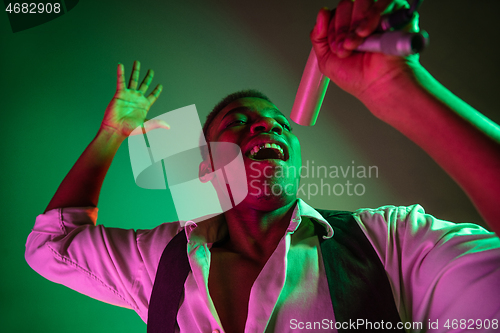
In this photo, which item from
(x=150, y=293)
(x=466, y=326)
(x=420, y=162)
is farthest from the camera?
(x=420, y=162)

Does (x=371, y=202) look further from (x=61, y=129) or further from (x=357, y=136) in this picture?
(x=61, y=129)

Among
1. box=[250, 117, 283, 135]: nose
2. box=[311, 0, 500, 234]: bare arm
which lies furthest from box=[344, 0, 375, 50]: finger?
box=[250, 117, 283, 135]: nose

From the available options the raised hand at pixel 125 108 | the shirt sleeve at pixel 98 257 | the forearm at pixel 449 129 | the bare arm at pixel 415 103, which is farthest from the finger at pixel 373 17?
the raised hand at pixel 125 108

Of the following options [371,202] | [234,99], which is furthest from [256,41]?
[371,202]

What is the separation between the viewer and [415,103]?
57 cm

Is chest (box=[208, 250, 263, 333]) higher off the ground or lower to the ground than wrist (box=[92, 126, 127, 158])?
lower

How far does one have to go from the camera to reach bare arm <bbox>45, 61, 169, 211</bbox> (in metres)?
1.32

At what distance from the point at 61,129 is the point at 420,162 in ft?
6.71

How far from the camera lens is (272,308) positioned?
93 cm

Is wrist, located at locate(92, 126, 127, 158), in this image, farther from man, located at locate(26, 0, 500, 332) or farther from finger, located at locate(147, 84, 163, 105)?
finger, located at locate(147, 84, 163, 105)

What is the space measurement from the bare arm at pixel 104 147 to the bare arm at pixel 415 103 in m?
1.02

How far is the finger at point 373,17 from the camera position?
0.55 metres

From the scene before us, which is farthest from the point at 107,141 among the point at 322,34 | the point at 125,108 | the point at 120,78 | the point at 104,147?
the point at 322,34

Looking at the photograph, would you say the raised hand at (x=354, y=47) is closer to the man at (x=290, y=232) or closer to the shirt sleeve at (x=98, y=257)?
the man at (x=290, y=232)
